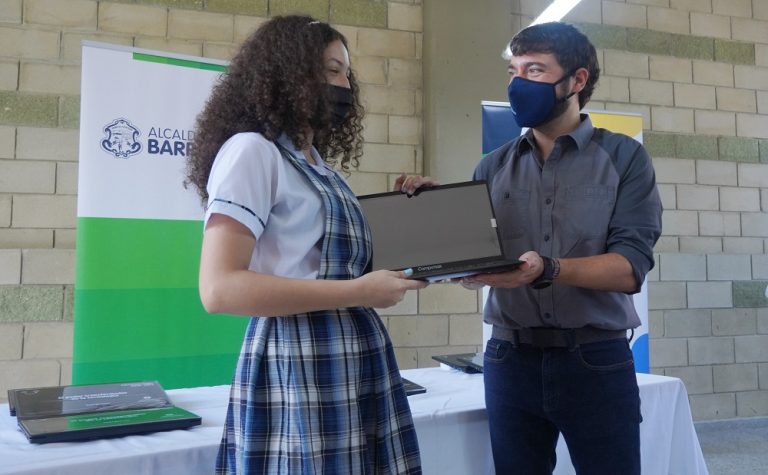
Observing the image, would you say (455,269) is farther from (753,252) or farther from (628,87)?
(753,252)

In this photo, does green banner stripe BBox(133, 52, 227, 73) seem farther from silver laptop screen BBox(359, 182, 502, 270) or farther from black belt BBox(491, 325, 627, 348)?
black belt BBox(491, 325, 627, 348)

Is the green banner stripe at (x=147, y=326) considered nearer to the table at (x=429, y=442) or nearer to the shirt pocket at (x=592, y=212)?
the table at (x=429, y=442)

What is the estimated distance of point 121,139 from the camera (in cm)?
226

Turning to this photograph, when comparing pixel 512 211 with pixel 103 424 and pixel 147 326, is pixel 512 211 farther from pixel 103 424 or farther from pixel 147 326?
pixel 147 326

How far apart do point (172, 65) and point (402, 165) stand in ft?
5.87

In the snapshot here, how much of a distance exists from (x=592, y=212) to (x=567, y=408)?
0.45 m

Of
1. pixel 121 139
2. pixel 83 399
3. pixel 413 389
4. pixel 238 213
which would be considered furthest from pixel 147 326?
pixel 238 213

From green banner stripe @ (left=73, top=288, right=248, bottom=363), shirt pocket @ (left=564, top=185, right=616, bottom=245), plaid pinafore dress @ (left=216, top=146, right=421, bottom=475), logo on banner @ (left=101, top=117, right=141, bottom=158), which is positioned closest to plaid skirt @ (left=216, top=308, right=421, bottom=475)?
plaid pinafore dress @ (left=216, top=146, right=421, bottom=475)

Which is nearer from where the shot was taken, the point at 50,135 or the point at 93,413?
the point at 93,413

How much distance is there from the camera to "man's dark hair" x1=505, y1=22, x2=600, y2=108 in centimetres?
149

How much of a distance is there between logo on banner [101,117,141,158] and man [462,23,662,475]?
58.7 inches

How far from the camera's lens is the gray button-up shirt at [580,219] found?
1.33 meters

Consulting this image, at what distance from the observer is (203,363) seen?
2.40 m

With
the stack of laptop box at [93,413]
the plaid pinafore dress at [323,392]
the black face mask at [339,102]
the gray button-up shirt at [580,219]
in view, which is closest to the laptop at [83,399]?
the stack of laptop box at [93,413]
